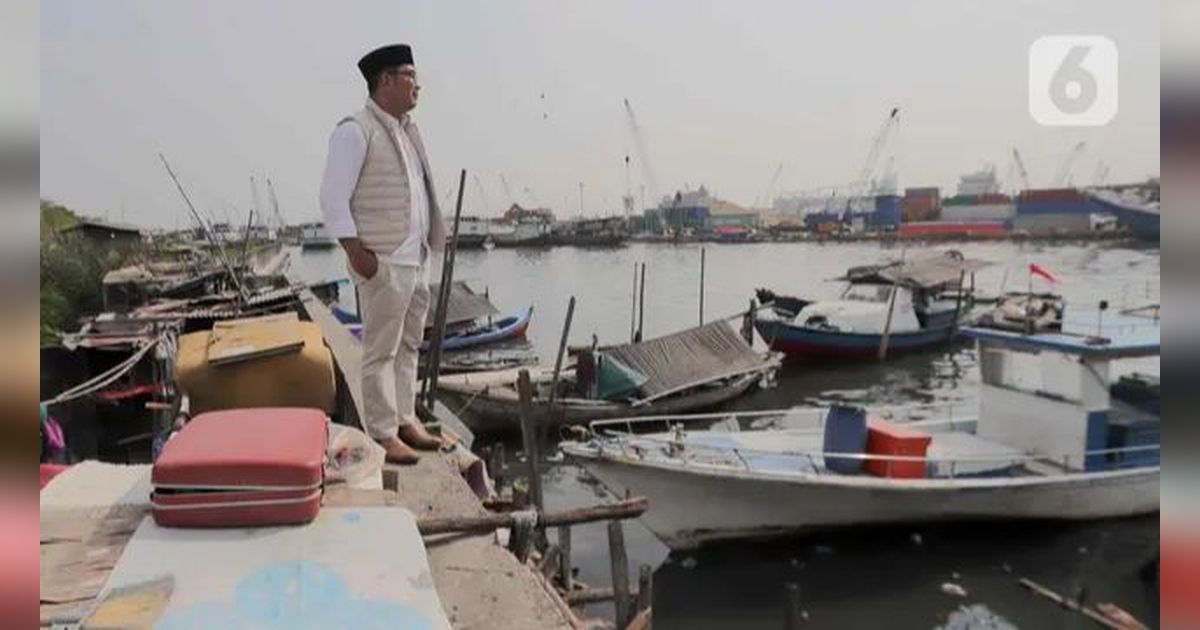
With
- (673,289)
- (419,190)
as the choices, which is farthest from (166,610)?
(673,289)

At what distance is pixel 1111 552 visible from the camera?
6.71 meters

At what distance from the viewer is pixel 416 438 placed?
7.98 feet

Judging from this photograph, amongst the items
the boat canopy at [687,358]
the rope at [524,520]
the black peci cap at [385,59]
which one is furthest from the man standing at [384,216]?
the boat canopy at [687,358]

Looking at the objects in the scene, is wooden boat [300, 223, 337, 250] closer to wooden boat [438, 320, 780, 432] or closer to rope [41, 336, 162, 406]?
rope [41, 336, 162, 406]

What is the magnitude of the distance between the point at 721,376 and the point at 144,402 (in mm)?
6860

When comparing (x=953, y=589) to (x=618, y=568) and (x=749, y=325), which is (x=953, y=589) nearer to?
(x=618, y=568)

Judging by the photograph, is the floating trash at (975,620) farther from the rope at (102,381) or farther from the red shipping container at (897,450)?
the rope at (102,381)

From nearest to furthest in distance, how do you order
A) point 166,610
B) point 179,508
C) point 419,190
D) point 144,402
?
point 166,610 → point 179,508 → point 419,190 → point 144,402

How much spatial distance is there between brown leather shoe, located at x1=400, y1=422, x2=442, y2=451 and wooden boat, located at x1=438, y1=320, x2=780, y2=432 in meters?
7.01

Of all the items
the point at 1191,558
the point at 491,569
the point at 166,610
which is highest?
the point at 1191,558

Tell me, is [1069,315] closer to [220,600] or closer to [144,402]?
[144,402]

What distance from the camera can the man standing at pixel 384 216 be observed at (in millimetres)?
1974

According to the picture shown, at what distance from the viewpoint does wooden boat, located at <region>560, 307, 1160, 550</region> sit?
20.9ft

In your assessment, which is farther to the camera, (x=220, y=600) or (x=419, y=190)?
(x=419, y=190)
